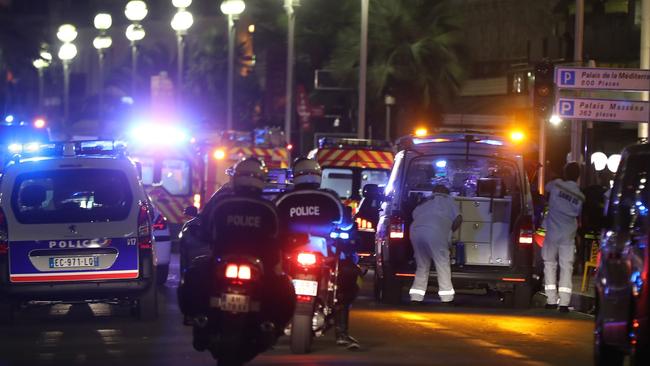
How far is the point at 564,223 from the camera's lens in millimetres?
18391

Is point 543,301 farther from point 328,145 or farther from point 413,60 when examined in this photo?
point 413,60

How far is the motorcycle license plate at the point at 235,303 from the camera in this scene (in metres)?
10.3

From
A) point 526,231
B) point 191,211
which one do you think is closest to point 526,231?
point 526,231

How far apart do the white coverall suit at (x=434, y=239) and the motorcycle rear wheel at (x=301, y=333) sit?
5.28 m

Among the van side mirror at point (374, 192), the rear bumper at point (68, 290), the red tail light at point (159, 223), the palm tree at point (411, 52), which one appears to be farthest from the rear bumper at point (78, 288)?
the palm tree at point (411, 52)

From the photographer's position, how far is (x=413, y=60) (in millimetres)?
46562

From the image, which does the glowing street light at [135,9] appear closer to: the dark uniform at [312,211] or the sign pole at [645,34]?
the sign pole at [645,34]

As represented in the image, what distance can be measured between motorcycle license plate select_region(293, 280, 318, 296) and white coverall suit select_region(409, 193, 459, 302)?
Answer: 5543 millimetres

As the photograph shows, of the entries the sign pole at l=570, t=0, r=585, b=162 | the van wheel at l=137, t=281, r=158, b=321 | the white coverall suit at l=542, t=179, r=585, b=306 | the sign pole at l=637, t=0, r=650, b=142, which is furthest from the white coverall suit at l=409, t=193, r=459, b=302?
the sign pole at l=570, t=0, r=585, b=162

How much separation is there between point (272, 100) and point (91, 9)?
143 feet

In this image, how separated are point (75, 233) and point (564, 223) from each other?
637 centimetres

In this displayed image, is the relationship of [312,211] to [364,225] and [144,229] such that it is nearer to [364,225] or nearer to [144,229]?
[144,229]

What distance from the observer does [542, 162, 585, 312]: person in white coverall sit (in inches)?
721

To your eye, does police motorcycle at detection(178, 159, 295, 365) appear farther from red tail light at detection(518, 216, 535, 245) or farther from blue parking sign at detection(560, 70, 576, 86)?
blue parking sign at detection(560, 70, 576, 86)
